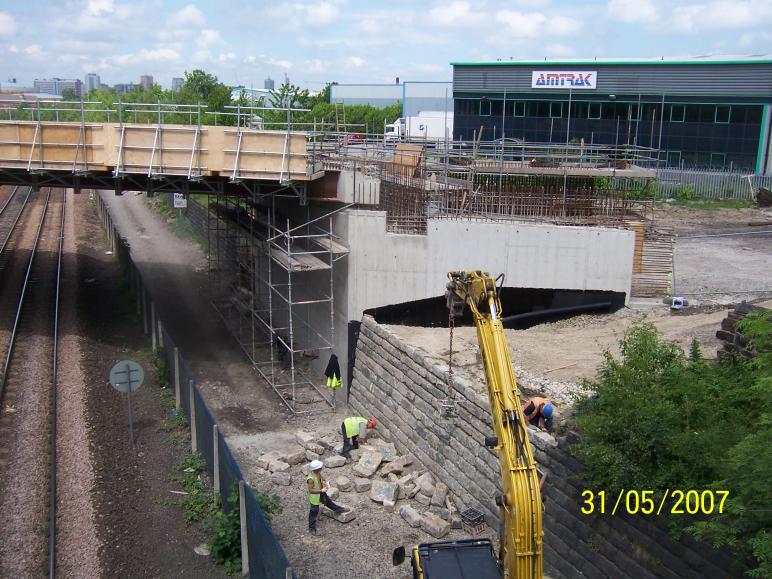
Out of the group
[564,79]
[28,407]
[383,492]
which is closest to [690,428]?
[383,492]

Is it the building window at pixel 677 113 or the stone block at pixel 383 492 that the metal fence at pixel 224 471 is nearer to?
the stone block at pixel 383 492

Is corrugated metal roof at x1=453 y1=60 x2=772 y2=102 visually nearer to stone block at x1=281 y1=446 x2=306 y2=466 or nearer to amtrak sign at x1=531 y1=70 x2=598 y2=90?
amtrak sign at x1=531 y1=70 x2=598 y2=90

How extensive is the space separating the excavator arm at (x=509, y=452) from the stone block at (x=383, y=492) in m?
4.79

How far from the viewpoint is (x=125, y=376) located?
1606 centimetres

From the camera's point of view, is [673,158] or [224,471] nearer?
[224,471]

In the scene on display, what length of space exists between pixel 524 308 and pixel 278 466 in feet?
29.4

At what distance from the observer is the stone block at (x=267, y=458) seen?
54.7ft

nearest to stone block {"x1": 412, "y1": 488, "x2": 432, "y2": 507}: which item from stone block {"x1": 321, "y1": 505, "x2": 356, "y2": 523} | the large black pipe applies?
stone block {"x1": 321, "y1": 505, "x2": 356, "y2": 523}

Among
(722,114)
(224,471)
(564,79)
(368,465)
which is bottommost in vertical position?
(368,465)

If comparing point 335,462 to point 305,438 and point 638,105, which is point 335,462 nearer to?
point 305,438

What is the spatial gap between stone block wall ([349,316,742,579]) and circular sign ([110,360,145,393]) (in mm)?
6024

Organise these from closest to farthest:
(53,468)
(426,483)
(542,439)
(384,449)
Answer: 1. (542,439)
2. (53,468)
3. (426,483)
4. (384,449)

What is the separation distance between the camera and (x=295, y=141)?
20.8 m
